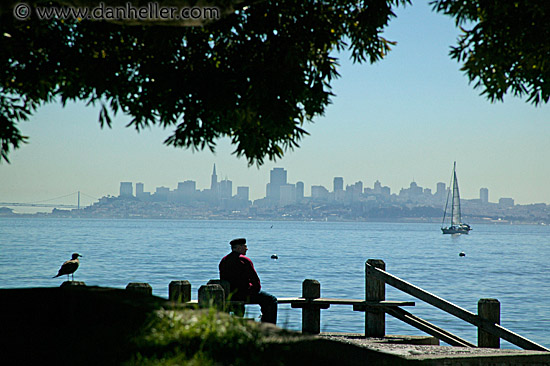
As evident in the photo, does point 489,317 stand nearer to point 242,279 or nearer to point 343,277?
point 242,279

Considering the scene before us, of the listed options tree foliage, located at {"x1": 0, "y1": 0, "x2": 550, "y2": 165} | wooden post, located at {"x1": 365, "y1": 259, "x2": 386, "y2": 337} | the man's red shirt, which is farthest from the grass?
wooden post, located at {"x1": 365, "y1": 259, "x2": 386, "y2": 337}

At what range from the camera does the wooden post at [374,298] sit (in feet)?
38.0

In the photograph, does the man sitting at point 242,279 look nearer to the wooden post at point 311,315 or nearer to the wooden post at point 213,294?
the wooden post at point 311,315

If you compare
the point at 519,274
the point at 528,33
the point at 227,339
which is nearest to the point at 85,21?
the point at 227,339

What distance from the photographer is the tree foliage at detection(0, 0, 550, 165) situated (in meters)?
8.23

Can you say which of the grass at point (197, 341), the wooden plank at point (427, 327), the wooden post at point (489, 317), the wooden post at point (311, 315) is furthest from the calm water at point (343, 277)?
the grass at point (197, 341)

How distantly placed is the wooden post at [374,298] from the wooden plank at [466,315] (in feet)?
0.36

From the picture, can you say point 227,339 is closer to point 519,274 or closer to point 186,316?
point 186,316

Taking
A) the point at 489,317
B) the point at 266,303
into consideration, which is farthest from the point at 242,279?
the point at 489,317

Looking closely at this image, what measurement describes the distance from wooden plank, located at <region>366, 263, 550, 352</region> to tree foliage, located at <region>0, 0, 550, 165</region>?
3.65 meters

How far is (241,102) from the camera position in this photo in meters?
8.42

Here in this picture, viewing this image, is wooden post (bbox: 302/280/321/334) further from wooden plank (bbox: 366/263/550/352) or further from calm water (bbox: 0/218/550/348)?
calm water (bbox: 0/218/550/348)

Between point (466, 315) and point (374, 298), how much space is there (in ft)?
5.43

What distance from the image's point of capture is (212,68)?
8727mm
